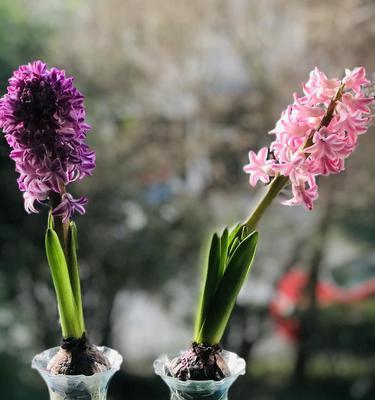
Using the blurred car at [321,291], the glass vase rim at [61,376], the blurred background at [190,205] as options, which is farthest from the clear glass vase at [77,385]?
the blurred car at [321,291]

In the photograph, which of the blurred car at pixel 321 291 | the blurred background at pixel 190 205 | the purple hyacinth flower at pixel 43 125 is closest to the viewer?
the purple hyacinth flower at pixel 43 125

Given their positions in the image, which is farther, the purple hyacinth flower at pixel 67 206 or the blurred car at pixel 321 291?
the blurred car at pixel 321 291

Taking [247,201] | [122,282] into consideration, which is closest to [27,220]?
[122,282]

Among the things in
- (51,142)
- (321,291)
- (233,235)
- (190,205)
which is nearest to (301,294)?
(321,291)

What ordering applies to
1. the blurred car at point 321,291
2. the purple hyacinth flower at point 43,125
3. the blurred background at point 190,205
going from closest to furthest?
the purple hyacinth flower at point 43,125 < the blurred background at point 190,205 < the blurred car at point 321,291

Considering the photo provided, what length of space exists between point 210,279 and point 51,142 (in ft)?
0.65

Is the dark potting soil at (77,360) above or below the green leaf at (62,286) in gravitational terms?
below

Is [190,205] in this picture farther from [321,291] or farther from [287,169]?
[287,169]

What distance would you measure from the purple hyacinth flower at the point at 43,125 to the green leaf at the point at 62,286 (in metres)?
0.06

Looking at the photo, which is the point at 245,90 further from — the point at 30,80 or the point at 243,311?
the point at 30,80

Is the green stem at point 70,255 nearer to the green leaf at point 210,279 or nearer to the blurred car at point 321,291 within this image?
the green leaf at point 210,279

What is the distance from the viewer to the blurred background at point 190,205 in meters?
2.14

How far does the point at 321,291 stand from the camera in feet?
7.67

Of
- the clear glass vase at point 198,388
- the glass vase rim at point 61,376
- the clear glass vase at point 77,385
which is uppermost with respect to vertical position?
the glass vase rim at point 61,376
